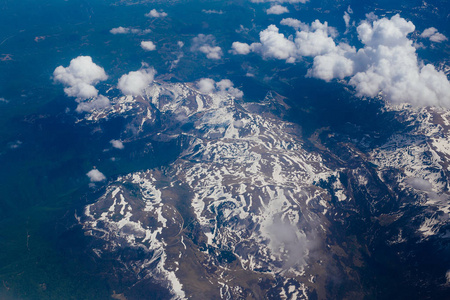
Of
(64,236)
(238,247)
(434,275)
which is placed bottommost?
(64,236)

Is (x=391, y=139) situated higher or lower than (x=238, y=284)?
higher

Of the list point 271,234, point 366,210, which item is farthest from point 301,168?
point 271,234

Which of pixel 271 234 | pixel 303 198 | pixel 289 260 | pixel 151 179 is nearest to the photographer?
pixel 289 260

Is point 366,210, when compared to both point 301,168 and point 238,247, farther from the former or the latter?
point 238,247

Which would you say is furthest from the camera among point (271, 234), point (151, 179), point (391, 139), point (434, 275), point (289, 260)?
point (391, 139)

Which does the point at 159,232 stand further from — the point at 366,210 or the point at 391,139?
the point at 391,139

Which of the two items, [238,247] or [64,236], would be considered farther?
[64,236]

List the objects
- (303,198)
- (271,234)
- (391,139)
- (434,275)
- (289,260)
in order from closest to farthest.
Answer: (434,275), (289,260), (271,234), (303,198), (391,139)

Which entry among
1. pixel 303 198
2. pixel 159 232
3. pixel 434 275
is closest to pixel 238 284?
pixel 159 232

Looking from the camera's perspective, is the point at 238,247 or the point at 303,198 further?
the point at 303,198
